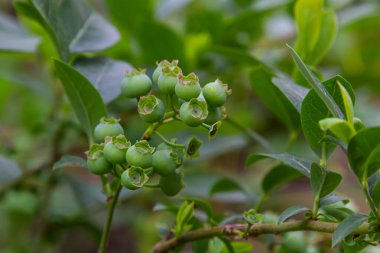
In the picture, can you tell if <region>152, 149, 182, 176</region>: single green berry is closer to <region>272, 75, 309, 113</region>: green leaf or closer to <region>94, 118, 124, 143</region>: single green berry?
<region>94, 118, 124, 143</region>: single green berry

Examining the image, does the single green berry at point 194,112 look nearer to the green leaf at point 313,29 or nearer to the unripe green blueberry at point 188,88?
the unripe green blueberry at point 188,88

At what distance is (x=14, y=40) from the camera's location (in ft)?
3.87

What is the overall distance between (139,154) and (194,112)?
0.08 metres

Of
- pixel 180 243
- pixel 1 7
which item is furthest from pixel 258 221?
pixel 1 7

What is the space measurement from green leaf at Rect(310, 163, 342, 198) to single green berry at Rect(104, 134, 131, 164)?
0.78 feet

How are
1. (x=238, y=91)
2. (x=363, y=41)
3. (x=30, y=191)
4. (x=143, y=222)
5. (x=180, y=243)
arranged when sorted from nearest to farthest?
(x=180, y=243), (x=30, y=191), (x=143, y=222), (x=238, y=91), (x=363, y=41)

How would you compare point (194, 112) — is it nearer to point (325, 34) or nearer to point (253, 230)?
point (253, 230)

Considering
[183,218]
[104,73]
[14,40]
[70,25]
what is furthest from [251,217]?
[14,40]

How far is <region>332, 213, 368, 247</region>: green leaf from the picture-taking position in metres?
0.72

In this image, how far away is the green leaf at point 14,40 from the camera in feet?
3.64

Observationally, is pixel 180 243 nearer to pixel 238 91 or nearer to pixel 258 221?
pixel 258 221

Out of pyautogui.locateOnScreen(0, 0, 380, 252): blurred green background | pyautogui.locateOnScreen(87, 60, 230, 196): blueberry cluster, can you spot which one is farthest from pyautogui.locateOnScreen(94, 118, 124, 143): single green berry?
pyautogui.locateOnScreen(0, 0, 380, 252): blurred green background

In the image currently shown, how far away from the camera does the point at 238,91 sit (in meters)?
2.24

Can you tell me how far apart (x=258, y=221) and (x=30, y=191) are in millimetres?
896
